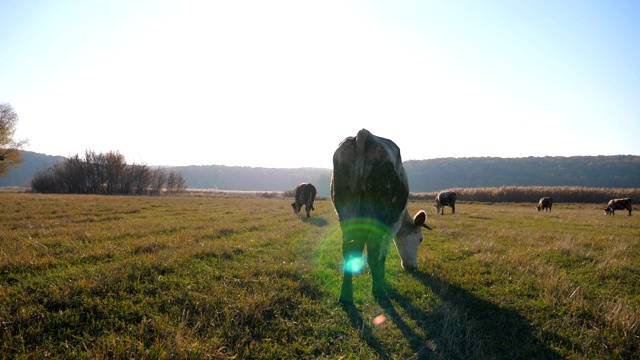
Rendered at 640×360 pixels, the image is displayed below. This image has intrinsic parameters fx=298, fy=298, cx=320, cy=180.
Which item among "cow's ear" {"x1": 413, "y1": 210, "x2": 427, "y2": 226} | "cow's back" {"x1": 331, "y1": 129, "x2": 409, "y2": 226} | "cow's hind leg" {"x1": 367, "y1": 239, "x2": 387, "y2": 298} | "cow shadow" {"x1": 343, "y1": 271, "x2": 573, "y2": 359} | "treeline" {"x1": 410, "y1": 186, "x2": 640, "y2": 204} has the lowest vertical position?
"treeline" {"x1": 410, "y1": 186, "x2": 640, "y2": 204}

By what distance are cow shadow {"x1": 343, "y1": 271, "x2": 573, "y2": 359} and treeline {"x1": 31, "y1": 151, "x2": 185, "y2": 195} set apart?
6183 centimetres

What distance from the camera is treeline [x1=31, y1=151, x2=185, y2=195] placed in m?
51.9

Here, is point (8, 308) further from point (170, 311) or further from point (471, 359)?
point (471, 359)

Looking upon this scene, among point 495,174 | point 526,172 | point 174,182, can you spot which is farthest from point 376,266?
point 526,172

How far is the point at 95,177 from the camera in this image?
54.0 meters

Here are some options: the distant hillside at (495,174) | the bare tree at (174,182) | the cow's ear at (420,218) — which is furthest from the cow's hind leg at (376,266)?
the distant hillside at (495,174)

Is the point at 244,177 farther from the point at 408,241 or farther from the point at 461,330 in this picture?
the point at 461,330

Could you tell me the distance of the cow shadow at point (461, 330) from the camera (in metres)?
3.50

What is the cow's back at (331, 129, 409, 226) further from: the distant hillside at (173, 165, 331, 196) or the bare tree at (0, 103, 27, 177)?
the distant hillside at (173, 165, 331, 196)

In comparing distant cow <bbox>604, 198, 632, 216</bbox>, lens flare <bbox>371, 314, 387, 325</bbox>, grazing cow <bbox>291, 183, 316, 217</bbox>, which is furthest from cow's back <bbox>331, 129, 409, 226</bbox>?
distant cow <bbox>604, 198, 632, 216</bbox>

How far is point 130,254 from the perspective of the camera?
697 centimetres

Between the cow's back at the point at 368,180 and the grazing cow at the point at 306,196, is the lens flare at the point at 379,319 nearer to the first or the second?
the cow's back at the point at 368,180

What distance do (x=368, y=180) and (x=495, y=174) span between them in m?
145

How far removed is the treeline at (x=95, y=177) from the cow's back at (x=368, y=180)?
60.9 metres
